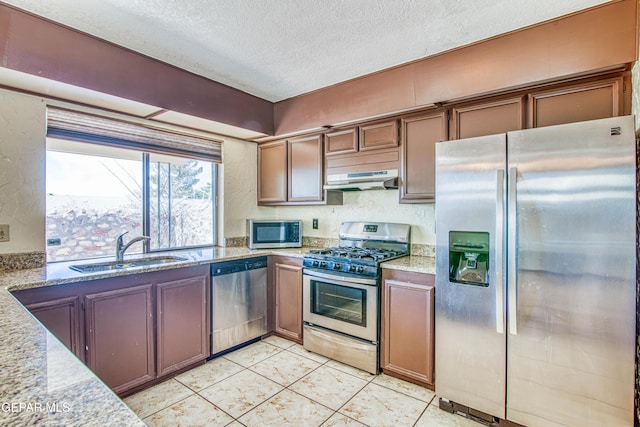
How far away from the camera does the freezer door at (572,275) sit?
165cm

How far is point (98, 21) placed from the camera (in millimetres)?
2031

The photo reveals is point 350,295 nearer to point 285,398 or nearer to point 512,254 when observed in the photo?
point 285,398

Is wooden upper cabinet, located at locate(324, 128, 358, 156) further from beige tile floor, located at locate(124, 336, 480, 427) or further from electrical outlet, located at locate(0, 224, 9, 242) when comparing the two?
electrical outlet, located at locate(0, 224, 9, 242)

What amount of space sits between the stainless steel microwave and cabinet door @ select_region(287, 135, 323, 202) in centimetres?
30

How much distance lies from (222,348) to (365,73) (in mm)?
2724

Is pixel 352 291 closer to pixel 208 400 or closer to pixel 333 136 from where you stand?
pixel 208 400

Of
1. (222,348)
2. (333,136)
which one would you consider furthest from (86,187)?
(333,136)

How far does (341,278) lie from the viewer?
2754 millimetres

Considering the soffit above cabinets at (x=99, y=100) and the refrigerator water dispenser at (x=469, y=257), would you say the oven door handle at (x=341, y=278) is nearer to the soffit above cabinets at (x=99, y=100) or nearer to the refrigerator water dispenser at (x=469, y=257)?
the refrigerator water dispenser at (x=469, y=257)

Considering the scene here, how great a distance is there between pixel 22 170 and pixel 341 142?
8.23ft

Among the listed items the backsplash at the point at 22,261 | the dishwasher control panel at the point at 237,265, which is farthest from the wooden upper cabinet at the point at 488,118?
the backsplash at the point at 22,261

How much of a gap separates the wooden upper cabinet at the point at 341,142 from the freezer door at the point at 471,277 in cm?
105

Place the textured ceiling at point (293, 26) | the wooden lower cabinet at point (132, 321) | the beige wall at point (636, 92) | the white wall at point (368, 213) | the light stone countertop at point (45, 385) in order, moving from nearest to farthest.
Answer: the light stone countertop at point (45, 385)
the beige wall at point (636, 92)
the textured ceiling at point (293, 26)
the wooden lower cabinet at point (132, 321)
the white wall at point (368, 213)

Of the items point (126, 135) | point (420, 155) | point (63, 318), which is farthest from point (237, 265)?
point (420, 155)
